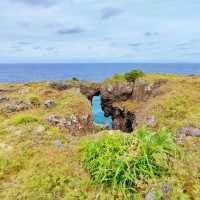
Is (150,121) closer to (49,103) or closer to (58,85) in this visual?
(49,103)

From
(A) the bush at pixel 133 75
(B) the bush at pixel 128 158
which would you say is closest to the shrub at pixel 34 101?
(B) the bush at pixel 128 158

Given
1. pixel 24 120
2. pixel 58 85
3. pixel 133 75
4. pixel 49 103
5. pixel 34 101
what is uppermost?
pixel 24 120

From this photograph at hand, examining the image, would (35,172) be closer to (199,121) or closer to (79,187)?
(79,187)

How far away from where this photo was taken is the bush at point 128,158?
30.9ft

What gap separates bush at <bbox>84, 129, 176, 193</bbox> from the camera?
9430 millimetres

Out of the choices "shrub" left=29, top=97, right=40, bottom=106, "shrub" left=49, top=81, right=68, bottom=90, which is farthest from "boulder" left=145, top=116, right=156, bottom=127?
Answer: "shrub" left=49, top=81, right=68, bottom=90

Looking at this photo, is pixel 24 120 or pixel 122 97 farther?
pixel 122 97

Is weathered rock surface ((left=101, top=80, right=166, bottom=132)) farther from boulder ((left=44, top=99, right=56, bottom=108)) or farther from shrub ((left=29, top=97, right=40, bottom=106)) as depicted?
boulder ((left=44, top=99, right=56, bottom=108))

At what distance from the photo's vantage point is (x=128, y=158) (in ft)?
31.8

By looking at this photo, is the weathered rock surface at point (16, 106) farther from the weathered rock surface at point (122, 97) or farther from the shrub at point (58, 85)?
the weathered rock surface at point (122, 97)

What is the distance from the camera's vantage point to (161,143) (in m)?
10.5

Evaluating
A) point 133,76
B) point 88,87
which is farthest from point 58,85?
point 133,76

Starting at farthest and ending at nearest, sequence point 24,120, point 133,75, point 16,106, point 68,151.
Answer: point 133,75, point 16,106, point 24,120, point 68,151

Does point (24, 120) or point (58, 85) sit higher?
point (24, 120)
